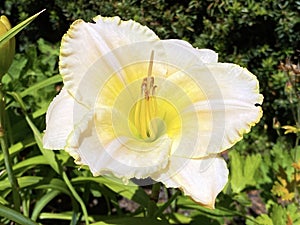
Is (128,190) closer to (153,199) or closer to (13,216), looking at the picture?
(153,199)

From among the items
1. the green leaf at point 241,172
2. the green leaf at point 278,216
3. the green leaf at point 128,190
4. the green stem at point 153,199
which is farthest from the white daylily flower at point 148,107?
the green leaf at point 241,172

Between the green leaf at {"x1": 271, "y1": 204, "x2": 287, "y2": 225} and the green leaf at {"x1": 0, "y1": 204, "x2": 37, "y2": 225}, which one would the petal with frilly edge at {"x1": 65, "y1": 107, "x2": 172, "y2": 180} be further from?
the green leaf at {"x1": 271, "y1": 204, "x2": 287, "y2": 225}

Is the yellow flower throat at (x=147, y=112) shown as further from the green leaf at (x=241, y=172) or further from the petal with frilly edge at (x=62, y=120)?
the green leaf at (x=241, y=172)

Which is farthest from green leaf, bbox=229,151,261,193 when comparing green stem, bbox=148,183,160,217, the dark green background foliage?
green stem, bbox=148,183,160,217

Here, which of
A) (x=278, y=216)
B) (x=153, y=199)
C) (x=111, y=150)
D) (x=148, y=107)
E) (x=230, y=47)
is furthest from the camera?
(x=230, y=47)

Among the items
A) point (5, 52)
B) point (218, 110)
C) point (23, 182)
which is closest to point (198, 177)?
point (218, 110)

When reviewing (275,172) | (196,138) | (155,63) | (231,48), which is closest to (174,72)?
(155,63)

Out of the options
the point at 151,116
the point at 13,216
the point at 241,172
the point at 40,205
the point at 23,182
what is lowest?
the point at 241,172
